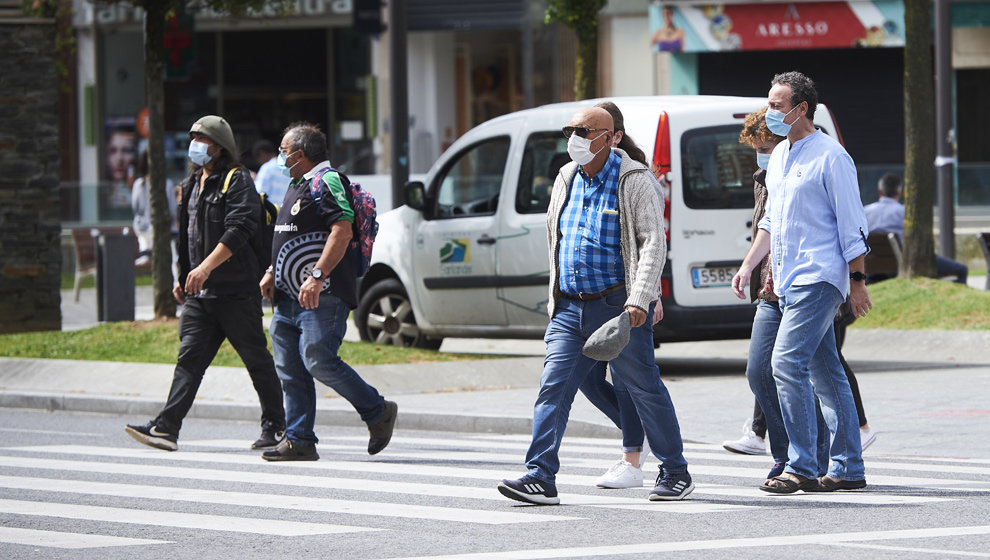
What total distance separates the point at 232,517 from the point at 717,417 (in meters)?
3.98

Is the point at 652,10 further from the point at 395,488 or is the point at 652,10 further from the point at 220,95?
the point at 395,488

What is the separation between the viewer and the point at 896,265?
52.6ft

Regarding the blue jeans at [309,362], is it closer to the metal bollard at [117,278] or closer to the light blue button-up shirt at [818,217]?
the light blue button-up shirt at [818,217]

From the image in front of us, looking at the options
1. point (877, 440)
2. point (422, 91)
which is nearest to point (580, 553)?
point (877, 440)

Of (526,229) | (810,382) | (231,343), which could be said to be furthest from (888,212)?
(810,382)

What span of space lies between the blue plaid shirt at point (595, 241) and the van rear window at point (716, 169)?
176 inches

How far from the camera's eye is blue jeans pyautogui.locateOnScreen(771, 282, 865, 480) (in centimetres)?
710

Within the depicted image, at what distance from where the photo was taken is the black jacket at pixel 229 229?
9227mm

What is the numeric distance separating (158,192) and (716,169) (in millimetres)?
5085

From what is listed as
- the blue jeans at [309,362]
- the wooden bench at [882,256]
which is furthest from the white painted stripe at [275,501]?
the wooden bench at [882,256]

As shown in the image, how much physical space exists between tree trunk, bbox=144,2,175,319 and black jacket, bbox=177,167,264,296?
4.74 m

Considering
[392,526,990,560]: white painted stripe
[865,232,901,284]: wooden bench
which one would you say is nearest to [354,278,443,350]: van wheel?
[865,232,901,284]: wooden bench

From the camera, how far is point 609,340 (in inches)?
273

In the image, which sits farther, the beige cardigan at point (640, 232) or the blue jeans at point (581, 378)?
the blue jeans at point (581, 378)
